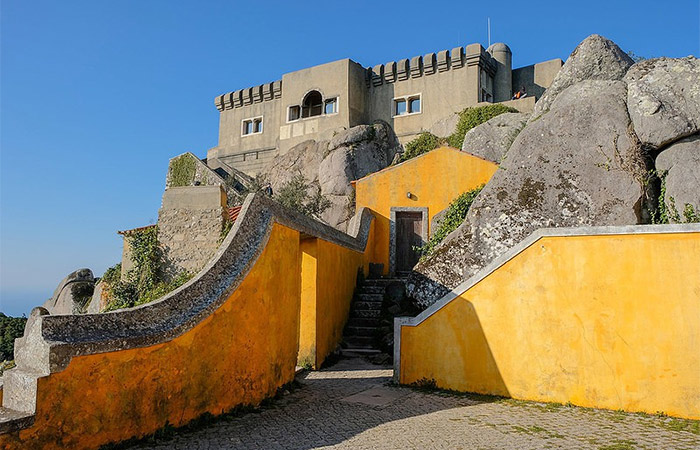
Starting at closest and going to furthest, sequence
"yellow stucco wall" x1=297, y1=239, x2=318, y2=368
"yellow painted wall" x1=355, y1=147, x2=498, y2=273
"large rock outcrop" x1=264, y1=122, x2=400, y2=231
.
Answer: "yellow stucco wall" x1=297, y1=239, x2=318, y2=368
"yellow painted wall" x1=355, y1=147, x2=498, y2=273
"large rock outcrop" x1=264, y1=122, x2=400, y2=231

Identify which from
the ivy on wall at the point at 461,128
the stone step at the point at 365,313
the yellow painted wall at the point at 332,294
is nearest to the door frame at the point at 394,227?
the yellow painted wall at the point at 332,294

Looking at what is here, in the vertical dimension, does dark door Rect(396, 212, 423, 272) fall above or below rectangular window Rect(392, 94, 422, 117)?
below

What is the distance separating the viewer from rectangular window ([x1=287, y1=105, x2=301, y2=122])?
3300 centimetres

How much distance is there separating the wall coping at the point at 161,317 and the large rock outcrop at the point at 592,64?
10167 millimetres

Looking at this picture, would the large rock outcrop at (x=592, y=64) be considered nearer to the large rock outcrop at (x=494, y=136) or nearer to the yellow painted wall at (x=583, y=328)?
the large rock outcrop at (x=494, y=136)

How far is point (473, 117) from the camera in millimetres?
25719

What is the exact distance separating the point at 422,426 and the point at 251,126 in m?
31.7

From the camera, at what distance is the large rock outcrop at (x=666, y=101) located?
36.7 ft

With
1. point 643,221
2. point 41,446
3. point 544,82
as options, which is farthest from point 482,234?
point 544,82

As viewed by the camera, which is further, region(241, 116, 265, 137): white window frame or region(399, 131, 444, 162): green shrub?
region(241, 116, 265, 137): white window frame

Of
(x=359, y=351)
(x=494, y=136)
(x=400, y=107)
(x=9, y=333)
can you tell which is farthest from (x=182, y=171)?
(x=359, y=351)

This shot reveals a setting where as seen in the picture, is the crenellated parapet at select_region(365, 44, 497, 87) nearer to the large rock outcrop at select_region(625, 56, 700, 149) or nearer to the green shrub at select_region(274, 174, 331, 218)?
the green shrub at select_region(274, 174, 331, 218)

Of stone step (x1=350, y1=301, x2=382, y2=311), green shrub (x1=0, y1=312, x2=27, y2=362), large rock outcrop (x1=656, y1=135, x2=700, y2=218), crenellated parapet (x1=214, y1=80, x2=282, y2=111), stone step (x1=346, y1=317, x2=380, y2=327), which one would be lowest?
green shrub (x1=0, y1=312, x2=27, y2=362)

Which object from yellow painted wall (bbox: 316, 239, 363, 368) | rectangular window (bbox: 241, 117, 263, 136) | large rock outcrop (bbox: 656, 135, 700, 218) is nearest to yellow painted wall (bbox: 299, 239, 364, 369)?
yellow painted wall (bbox: 316, 239, 363, 368)
